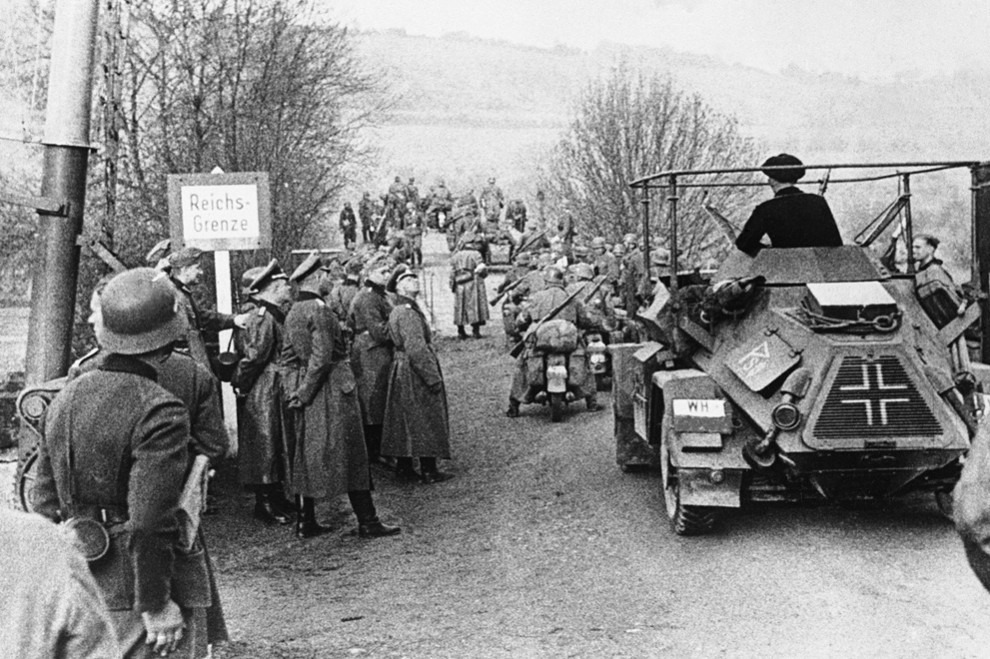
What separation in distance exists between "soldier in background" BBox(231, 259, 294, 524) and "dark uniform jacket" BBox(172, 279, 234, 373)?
0.33 metres

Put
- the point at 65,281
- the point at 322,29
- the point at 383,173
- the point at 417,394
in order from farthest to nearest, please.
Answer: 1. the point at 383,173
2. the point at 322,29
3. the point at 417,394
4. the point at 65,281

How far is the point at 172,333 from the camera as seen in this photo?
14.8 feet

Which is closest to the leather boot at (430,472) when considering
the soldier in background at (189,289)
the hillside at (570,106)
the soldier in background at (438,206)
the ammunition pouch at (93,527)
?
the soldier in background at (189,289)

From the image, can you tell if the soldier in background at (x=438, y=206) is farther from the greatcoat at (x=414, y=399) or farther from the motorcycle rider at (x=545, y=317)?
the greatcoat at (x=414, y=399)

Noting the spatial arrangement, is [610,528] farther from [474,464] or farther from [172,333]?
[172,333]

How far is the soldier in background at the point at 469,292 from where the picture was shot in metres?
23.7

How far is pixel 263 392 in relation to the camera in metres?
9.40

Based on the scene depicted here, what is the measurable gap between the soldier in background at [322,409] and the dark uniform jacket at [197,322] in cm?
61

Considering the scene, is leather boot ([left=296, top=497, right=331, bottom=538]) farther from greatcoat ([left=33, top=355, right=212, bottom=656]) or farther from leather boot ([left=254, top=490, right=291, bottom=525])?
greatcoat ([left=33, top=355, right=212, bottom=656])

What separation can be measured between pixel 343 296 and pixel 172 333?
9.84m

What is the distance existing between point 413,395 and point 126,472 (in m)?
6.86

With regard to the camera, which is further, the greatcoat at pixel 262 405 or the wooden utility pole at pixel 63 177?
the greatcoat at pixel 262 405

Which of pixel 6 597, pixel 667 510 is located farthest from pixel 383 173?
pixel 6 597

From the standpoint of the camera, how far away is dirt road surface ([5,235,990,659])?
6613mm
